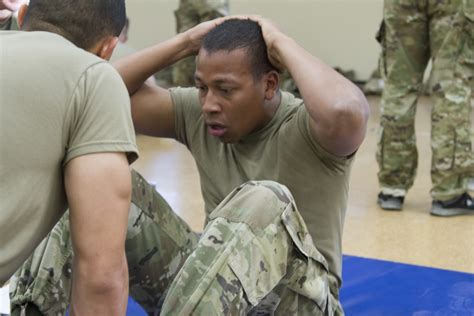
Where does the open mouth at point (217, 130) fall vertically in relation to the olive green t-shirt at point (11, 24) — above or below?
above

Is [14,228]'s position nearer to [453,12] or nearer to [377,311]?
[377,311]

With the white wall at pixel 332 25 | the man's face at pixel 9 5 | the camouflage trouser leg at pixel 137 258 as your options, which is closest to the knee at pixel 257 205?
the camouflage trouser leg at pixel 137 258

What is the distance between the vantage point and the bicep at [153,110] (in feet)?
6.72

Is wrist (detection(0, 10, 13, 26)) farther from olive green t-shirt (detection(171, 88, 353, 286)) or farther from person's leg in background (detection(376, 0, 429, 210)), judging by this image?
person's leg in background (detection(376, 0, 429, 210))

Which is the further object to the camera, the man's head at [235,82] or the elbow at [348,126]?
the man's head at [235,82]

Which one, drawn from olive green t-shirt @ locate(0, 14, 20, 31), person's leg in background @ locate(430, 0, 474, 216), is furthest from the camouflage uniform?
olive green t-shirt @ locate(0, 14, 20, 31)

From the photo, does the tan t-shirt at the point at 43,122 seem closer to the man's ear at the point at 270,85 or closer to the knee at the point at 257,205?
the knee at the point at 257,205

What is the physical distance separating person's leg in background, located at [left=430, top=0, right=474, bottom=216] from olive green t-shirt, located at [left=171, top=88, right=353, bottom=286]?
4.75 ft

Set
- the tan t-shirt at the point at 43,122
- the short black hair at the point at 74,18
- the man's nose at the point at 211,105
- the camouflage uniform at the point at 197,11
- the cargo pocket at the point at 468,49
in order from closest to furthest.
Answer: the tan t-shirt at the point at 43,122, the short black hair at the point at 74,18, the man's nose at the point at 211,105, the cargo pocket at the point at 468,49, the camouflage uniform at the point at 197,11

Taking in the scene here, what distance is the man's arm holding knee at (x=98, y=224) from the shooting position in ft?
4.22

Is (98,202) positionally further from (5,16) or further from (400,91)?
(400,91)

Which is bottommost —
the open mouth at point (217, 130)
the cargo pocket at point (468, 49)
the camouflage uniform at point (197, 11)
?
the camouflage uniform at point (197, 11)

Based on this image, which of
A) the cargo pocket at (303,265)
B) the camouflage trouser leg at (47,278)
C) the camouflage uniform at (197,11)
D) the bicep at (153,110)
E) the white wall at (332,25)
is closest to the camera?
the cargo pocket at (303,265)

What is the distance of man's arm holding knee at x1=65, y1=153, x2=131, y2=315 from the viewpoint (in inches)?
50.6
